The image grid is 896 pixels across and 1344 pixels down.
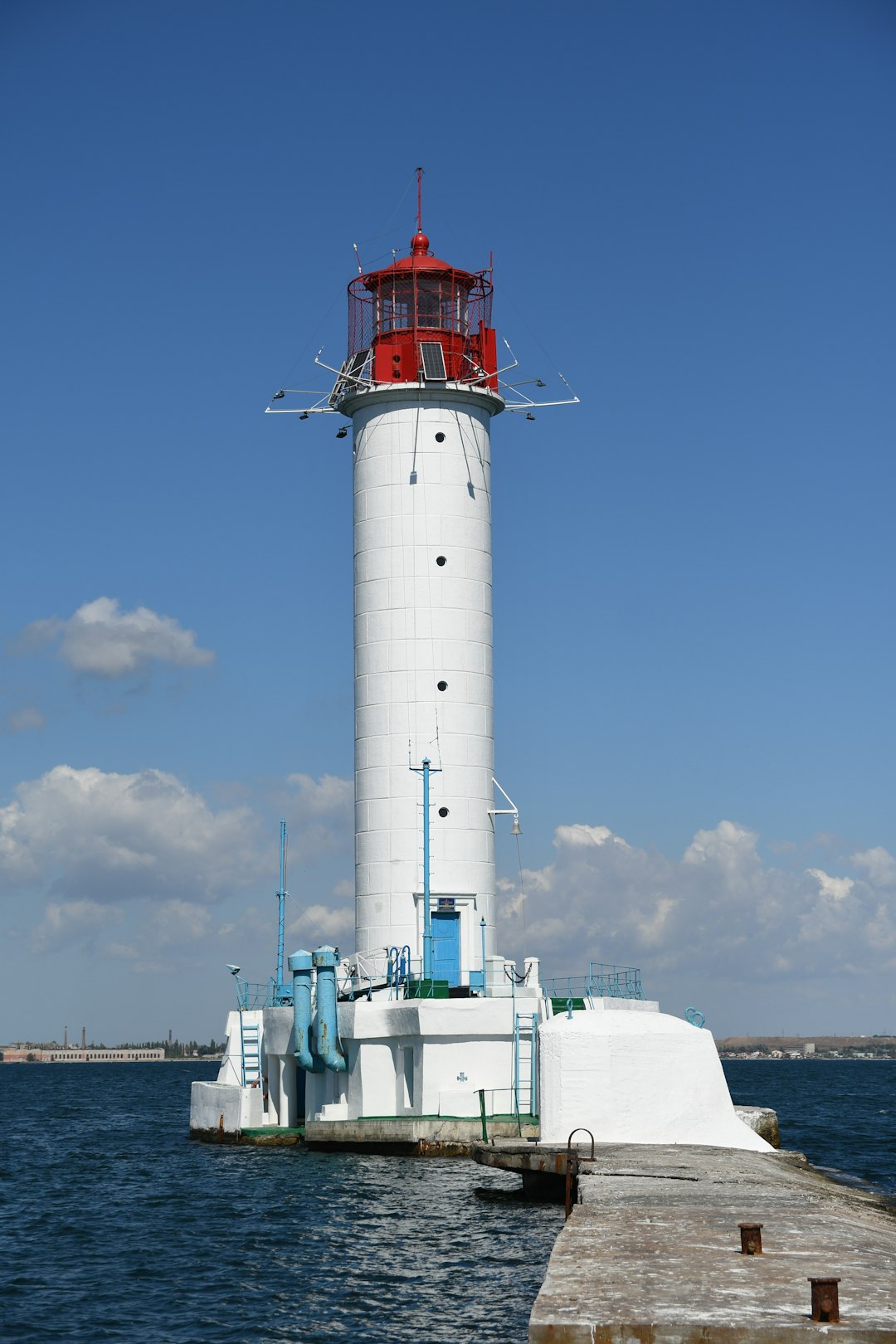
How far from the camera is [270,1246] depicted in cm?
2356

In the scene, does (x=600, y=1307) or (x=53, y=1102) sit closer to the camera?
(x=600, y=1307)

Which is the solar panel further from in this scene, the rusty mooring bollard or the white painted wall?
the rusty mooring bollard

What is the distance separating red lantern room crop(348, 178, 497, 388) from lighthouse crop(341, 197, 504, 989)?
74 millimetres

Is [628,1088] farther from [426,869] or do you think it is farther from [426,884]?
[426,869]

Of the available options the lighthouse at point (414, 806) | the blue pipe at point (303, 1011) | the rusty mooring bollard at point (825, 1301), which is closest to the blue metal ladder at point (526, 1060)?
the lighthouse at point (414, 806)

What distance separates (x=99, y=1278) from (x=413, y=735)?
19.4 meters

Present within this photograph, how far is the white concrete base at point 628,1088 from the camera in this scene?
25.6 metres

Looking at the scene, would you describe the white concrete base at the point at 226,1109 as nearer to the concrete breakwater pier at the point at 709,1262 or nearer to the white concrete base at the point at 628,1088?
the white concrete base at the point at 628,1088

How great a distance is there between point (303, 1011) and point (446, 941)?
5299mm

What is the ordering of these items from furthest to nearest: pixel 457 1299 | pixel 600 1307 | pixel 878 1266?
pixel 457 1299 → pixel 878 1266 → pixel 600 1307

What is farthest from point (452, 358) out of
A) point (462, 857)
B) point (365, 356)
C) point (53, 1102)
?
point (53, 1102)

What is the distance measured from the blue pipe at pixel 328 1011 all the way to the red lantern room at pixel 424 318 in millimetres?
15084

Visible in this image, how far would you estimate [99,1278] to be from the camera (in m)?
22.0

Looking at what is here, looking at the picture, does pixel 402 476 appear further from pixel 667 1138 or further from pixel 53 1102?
pixel 53 1102
